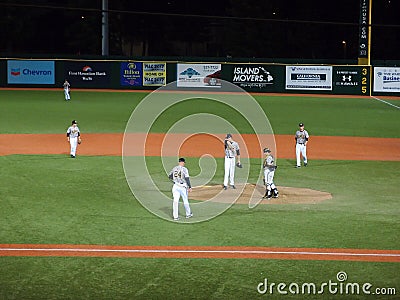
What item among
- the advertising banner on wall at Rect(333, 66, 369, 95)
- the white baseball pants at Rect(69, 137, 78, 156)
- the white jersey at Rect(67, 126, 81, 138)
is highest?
the advertising banner on wall at Rect(333, 66, 369, 95)

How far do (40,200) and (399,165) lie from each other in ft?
45.9

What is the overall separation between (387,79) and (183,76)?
55.4 feet

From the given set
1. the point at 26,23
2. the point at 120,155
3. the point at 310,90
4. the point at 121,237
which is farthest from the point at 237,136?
the point at 26,23

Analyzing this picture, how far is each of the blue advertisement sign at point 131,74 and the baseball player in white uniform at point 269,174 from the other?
40941mm

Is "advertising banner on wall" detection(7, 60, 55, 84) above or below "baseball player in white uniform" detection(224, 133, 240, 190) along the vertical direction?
above

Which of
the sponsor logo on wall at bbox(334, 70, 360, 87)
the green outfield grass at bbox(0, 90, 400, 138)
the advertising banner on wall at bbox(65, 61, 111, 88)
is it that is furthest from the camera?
the advertising banner on wall at bbox(65, 61, 111, 88)

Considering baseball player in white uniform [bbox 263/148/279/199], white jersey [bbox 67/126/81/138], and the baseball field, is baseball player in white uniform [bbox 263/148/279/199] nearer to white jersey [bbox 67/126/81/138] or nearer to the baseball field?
the baseball field

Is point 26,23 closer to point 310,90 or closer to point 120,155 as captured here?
point 310,90

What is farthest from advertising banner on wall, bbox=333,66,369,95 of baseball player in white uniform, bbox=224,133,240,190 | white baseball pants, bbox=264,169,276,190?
white baseball pants, bbox=264,169,276,190

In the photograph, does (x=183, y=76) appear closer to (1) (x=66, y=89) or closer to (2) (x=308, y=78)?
(2) (x=308, y=78)

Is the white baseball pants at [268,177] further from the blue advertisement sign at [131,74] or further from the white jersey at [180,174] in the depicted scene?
the blue advertisement sign at [131,74]

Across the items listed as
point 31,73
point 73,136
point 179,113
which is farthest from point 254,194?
point 31,73

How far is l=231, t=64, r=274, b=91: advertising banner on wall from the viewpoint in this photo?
59125 mm

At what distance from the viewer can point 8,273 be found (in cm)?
1309
